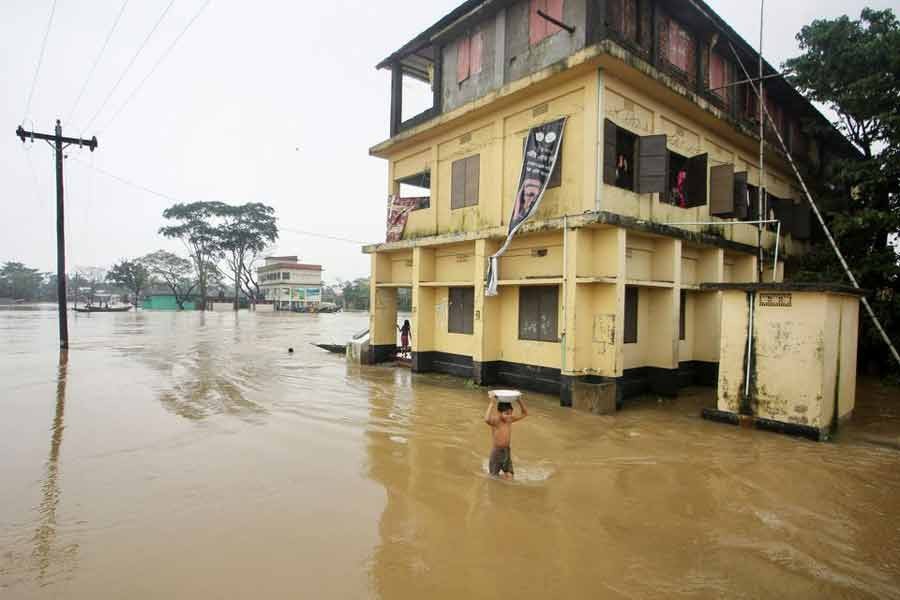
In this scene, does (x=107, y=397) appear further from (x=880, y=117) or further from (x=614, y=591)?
(x=880, y=117)

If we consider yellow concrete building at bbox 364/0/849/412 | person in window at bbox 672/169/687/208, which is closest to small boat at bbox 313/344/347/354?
yellow concrete building at bbox 364/0/849/412

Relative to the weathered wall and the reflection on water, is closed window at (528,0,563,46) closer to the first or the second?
the weathered wall

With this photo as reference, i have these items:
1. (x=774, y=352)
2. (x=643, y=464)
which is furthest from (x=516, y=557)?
(x=774, y=352)

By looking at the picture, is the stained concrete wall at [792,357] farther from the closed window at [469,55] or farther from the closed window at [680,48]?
the closed window at [469,55]

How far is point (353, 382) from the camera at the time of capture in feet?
43.9

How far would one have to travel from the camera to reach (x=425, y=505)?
5.42 meters

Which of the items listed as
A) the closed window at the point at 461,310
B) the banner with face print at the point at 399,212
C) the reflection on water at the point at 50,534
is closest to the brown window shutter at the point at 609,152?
the closed window at the point at 461,310

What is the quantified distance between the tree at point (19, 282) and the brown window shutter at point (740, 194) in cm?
9934

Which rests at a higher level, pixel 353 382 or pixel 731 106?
pixel 731 106

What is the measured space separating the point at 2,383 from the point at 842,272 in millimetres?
22908

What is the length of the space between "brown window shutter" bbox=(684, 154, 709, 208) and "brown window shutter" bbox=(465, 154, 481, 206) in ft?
17.4

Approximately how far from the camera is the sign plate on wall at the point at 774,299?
8.33 meters

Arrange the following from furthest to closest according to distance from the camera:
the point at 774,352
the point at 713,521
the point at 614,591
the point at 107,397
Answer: the point at 107,397
the point at 774,352
the point at 713,521
the point at 614,591

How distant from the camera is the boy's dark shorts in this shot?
6203 millimetres
